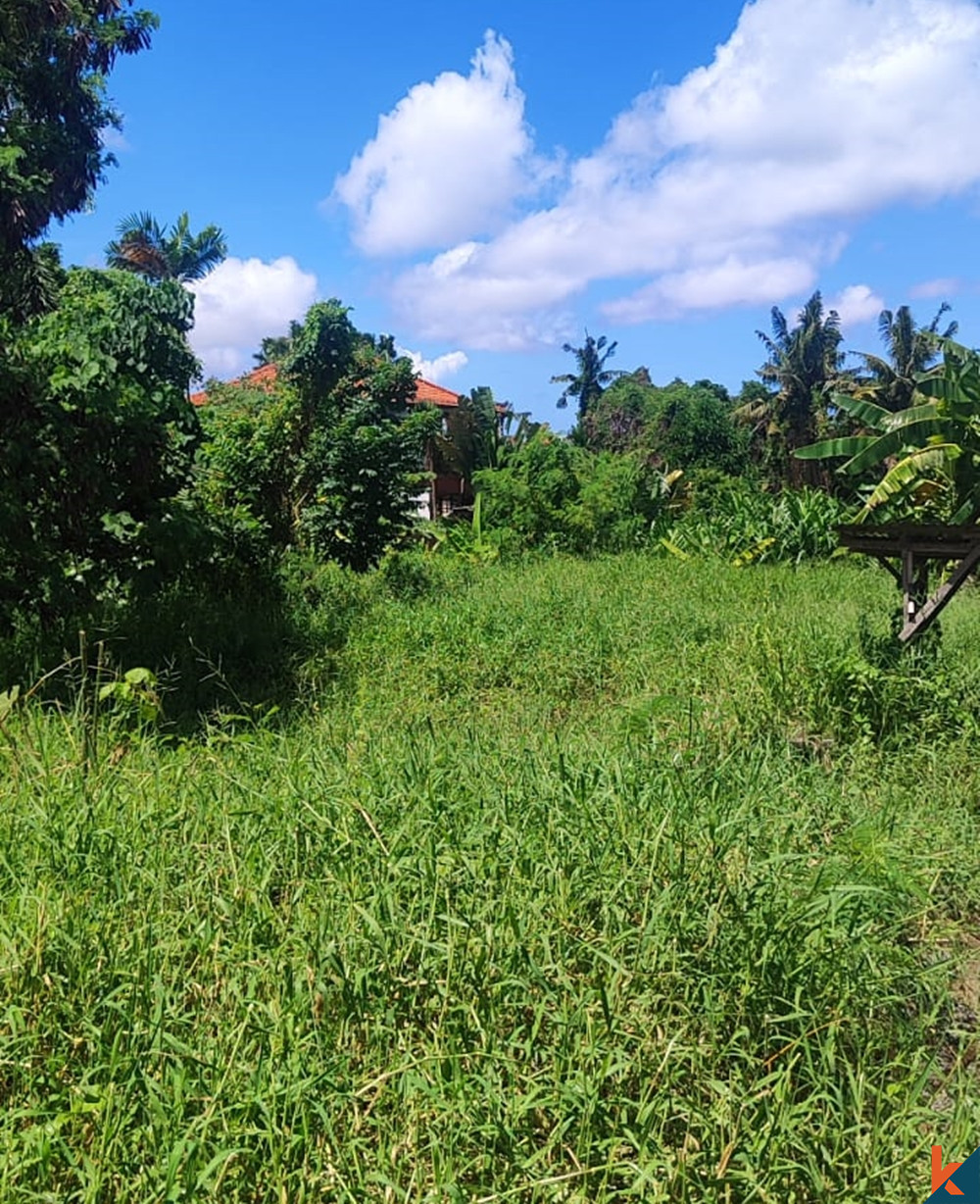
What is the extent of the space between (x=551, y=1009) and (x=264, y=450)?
9.04m

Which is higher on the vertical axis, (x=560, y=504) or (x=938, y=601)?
(x=560, y=504)

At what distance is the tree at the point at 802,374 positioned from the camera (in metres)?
28.4

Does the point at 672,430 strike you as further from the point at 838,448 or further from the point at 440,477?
the point at 838,448

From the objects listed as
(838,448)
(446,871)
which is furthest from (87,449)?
(838,448)

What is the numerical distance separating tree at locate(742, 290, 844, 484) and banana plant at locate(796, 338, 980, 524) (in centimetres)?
2245

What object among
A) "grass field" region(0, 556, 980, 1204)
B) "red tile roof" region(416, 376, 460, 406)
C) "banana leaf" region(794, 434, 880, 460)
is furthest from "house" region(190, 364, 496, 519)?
"grass field" region(0, 556, 980, 1204)

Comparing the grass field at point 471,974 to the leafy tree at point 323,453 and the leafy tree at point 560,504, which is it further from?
the leafy tree at point 560,504

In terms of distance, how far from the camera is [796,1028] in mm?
2113

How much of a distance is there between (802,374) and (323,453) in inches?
900

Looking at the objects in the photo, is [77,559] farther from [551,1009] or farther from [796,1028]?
[796,1028]

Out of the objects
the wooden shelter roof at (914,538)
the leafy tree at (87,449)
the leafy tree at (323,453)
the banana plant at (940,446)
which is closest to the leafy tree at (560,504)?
the leafy tree at (323,453)

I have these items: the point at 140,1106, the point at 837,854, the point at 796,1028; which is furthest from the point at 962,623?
the point at 140,1106

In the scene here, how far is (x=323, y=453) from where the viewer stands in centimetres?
1056

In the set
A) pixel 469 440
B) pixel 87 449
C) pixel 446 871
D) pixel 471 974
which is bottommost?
pixel 471 974
